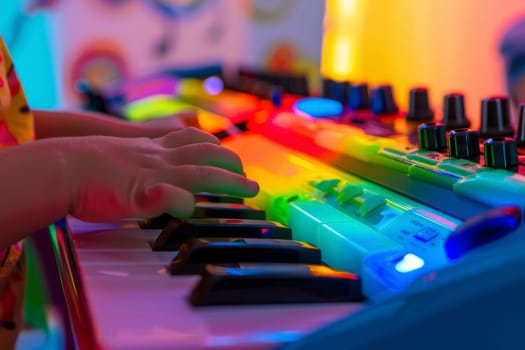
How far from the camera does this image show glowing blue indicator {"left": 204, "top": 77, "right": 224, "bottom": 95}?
184 cm

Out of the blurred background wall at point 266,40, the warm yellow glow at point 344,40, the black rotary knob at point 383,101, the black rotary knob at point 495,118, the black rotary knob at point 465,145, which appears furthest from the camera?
the warm yellow glow at point 344,40

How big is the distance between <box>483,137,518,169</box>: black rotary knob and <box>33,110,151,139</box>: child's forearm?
47 centimetres

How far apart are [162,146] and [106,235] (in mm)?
123

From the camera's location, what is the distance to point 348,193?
28.5 inches

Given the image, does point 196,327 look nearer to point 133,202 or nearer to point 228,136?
point 133,202

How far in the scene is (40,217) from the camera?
61cm

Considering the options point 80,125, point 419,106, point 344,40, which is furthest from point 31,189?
point 344,40

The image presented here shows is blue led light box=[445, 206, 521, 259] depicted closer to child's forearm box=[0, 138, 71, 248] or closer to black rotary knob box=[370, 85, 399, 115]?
child's forearm box=[0, 138, 71, 248]

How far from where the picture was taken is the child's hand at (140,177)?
60cm

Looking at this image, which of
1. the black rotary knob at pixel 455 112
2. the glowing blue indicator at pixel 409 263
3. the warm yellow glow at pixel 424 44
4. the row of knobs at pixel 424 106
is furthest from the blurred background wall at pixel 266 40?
the glowing blue indicator at pixel 409 263

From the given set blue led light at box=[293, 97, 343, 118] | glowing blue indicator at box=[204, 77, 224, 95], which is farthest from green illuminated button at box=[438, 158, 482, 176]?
glowing blue indicator at box=[204, 77, 224, 95]

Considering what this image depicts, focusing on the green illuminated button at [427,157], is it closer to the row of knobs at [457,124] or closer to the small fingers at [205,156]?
the row of knobs at [457,124]

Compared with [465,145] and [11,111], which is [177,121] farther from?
[465,145]

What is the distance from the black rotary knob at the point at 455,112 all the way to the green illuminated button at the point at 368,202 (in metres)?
0.27
